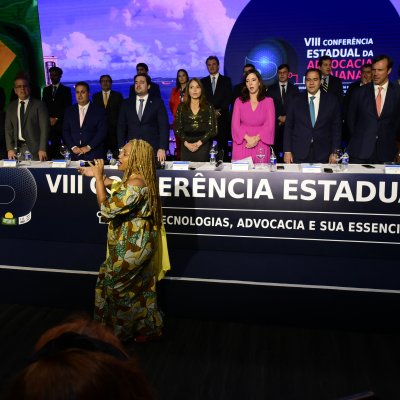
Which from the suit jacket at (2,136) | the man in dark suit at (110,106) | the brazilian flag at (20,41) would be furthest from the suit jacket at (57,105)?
the brazilian flag at (20,41)

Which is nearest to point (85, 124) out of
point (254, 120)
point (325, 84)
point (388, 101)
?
point (254, 120)

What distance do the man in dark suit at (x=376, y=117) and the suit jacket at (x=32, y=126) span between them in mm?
2770

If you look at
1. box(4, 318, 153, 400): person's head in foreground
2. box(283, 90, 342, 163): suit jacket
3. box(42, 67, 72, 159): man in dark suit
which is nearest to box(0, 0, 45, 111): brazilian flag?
box(42, 67, 72, 159): man in dark suit

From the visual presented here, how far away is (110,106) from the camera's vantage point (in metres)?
6.52

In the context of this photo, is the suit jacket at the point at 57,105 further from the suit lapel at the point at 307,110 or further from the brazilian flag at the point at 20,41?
the suit lapel at the point at 307,110

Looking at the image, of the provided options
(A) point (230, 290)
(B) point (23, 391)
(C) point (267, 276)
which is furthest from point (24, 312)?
(B) point (23, 391)

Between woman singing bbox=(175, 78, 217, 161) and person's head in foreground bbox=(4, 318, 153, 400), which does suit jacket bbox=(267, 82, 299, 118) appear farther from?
person's head in foreground bbox=(4, 318, 153, 400)

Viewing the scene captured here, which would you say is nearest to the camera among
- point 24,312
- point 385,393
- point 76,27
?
point 385,393

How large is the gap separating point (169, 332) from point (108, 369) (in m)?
2.65

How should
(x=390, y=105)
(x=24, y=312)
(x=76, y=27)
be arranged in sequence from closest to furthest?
1. (x=24, y=312)
2. (x=390, y=105)
3. (x=76, y=27)

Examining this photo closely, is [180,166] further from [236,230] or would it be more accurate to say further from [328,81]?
[328,81]

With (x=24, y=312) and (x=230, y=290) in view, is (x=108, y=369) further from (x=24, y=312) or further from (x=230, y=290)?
(x=24, y=312)

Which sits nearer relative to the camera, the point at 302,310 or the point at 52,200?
the point at 302,310

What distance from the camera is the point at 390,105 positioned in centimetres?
462
